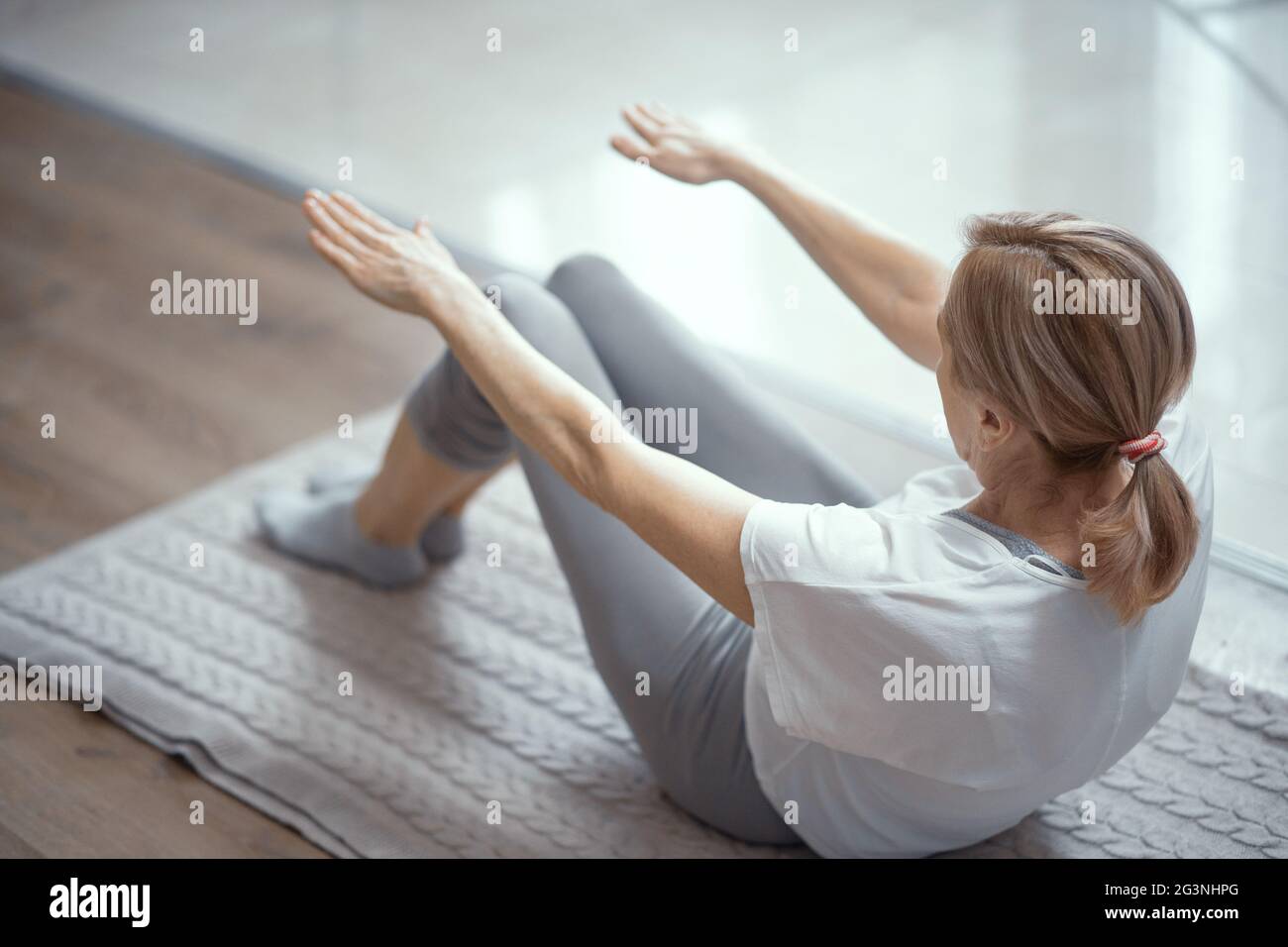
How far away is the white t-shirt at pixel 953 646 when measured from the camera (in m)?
1.08

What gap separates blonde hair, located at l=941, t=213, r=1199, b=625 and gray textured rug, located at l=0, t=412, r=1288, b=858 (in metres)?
0.57

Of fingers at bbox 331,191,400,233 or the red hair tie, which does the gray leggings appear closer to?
fingers at bbox 331,191,400,233

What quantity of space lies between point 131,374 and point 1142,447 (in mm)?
1994

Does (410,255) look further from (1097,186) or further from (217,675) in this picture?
(1097,186)

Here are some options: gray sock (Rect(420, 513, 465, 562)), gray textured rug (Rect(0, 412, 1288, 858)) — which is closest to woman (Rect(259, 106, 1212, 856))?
gray textured rug (Rect(0, 412, 1288, 858))

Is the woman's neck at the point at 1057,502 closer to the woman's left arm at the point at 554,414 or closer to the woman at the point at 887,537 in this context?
the woman at the point at 887,537

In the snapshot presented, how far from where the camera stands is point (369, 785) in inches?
65.7

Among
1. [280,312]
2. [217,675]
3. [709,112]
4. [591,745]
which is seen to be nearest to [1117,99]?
[709,112]

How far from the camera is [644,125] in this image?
66.1 inches

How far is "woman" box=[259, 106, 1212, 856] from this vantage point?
1042mm

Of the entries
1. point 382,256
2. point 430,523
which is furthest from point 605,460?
point 430,523

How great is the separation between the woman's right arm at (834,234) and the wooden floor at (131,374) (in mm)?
928
